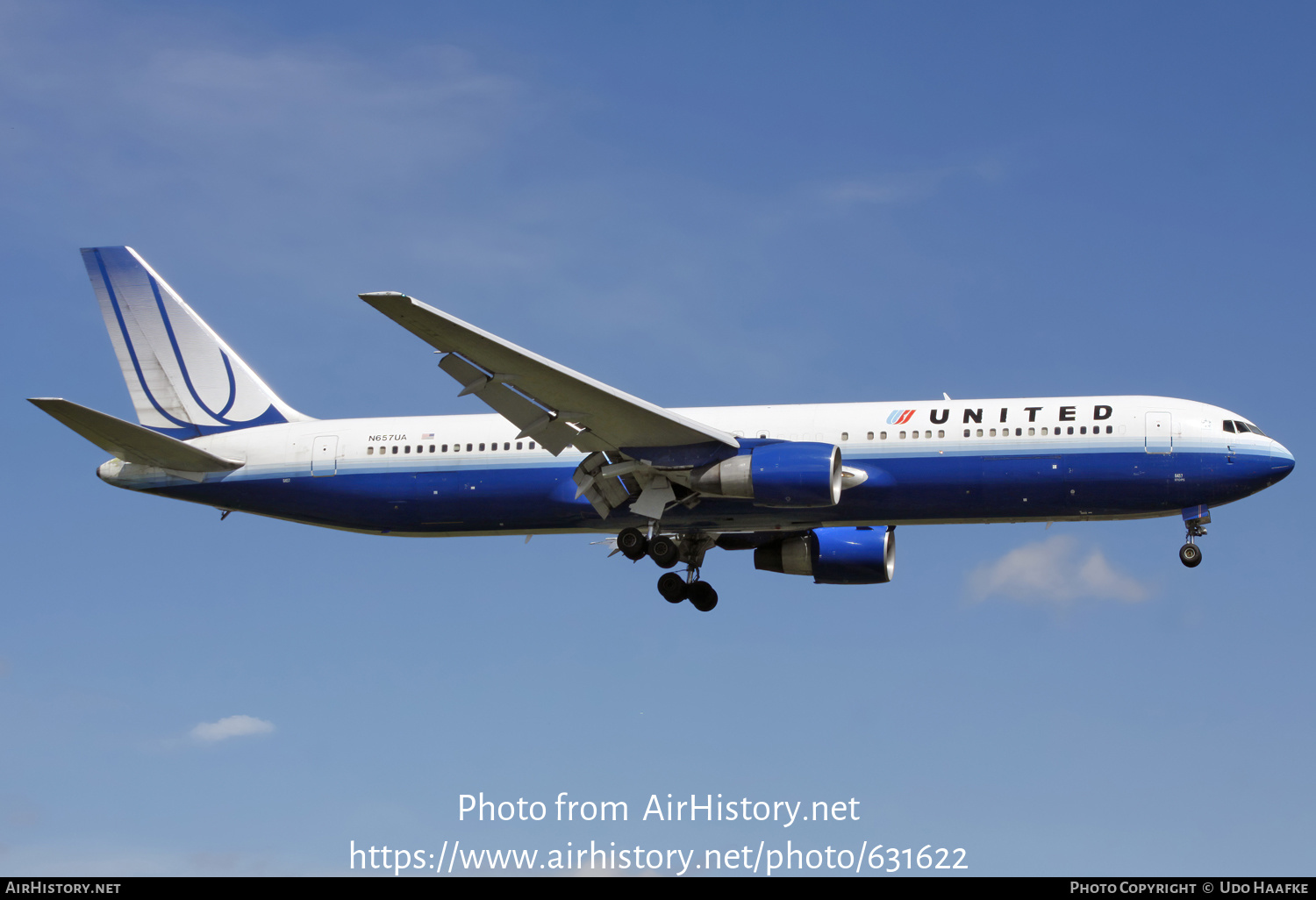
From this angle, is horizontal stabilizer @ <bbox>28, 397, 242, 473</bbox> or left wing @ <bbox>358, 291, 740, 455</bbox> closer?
left wing @ <bbox>358, 291, 740, 455</bbox>

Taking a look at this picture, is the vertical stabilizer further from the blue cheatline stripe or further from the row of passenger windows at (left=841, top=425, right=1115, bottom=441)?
the row of passenger windows at (left=841, top=425, right=1115, bottom=441)

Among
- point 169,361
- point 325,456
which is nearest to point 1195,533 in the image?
point 325,456

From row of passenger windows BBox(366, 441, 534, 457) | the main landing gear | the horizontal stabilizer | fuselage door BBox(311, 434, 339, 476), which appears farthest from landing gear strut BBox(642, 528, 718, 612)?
the horizontal stabilizer

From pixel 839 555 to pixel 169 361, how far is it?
20.7m

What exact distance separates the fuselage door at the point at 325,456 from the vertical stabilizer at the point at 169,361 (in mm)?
2137

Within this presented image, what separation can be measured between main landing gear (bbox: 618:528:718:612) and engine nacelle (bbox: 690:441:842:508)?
10.1 feet

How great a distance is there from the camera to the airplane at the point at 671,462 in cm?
3275

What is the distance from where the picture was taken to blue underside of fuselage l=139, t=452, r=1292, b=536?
108 ft

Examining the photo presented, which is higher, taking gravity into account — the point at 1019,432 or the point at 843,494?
the point at 1019,432

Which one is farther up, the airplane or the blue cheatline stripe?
the blue cheatline stripe

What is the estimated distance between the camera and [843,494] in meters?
34.3

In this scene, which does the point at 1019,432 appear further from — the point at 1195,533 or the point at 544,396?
the point at 544,396

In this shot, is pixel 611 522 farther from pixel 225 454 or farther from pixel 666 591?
pixel 225 454
